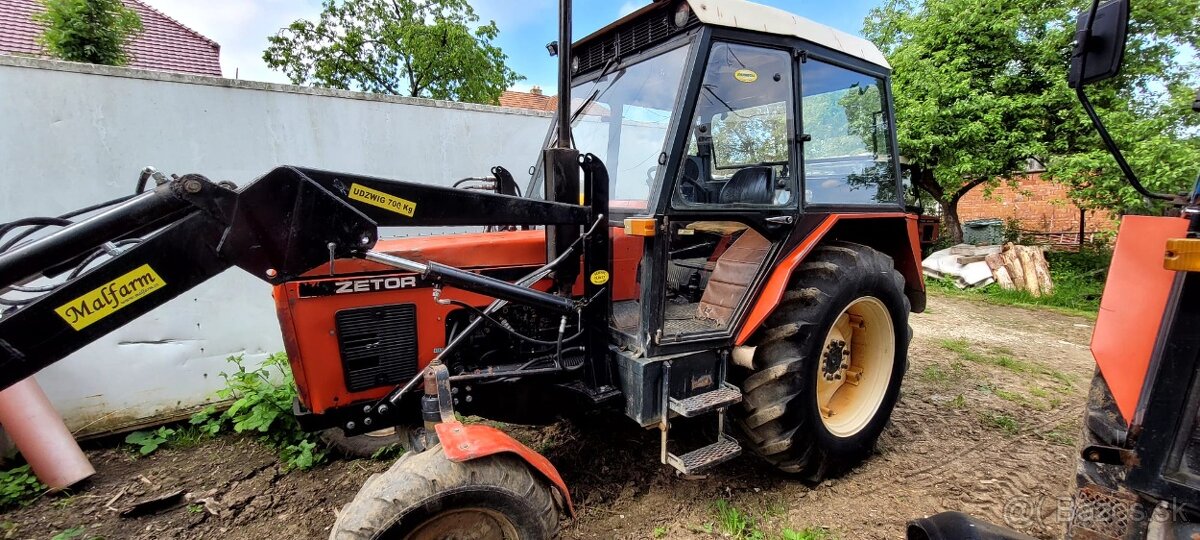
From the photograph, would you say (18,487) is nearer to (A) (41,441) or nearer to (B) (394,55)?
(A) (41,441)

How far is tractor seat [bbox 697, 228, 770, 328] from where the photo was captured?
2483 mm

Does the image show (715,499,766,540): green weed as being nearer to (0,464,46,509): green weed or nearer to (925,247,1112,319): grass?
(0,464,46,509): green weed

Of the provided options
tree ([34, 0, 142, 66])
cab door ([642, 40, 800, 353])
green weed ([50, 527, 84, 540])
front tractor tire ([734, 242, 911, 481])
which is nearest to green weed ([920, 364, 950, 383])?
front tractor tire ([734, 242, 911, 481])

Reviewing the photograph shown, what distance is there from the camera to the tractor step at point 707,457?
2172 millimetres

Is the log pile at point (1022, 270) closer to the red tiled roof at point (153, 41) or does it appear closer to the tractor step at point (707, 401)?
the tractor step at point (707, 401)

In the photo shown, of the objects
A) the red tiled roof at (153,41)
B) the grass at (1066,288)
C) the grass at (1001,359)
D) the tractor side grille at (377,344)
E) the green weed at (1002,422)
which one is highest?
the red tiled roof at (153,41)

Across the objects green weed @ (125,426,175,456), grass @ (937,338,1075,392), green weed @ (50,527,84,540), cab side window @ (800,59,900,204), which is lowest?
green weed @ (50,527,84,540)

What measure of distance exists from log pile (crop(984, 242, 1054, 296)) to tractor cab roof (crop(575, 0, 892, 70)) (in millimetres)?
6678

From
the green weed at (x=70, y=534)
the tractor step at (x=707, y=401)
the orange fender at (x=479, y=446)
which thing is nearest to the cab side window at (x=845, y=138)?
the tractor step at (x=707, y=401)

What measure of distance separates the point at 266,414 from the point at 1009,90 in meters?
9.98

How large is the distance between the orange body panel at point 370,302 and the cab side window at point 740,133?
50 centimetres

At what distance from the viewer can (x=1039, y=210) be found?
35.7 feet

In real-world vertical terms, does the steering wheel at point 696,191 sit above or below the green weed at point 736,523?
above

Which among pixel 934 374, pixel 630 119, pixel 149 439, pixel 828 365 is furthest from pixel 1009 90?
pixel 149 439
